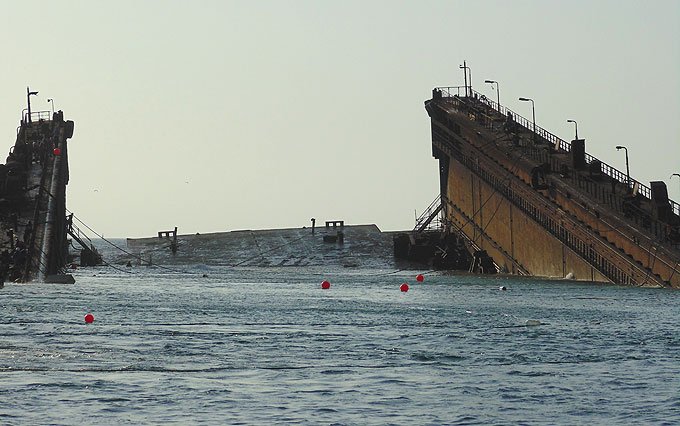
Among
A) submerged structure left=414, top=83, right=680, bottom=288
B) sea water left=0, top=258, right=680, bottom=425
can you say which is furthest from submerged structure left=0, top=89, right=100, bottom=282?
submerged structure left=414, top=83, right=680, bottom=288

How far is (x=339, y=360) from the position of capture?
3634 centimetres

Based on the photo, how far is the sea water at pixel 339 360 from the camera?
1103 inches

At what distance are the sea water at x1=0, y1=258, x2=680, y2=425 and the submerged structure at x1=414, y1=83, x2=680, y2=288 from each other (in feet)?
42.3

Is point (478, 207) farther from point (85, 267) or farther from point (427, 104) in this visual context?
point (85, 267)

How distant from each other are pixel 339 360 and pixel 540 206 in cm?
5584

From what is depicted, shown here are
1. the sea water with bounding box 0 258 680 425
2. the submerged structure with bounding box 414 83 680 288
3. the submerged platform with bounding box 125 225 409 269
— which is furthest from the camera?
the submerged platform with bounding box 125 225 409 269

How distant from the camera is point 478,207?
109312 mm

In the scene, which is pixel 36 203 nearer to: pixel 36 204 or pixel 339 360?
pixel 36 204

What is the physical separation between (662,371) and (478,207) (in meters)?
75.2

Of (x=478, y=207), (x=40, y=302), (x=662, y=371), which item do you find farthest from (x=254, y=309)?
(x=478, y=207)

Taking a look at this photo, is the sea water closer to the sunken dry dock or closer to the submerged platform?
the sunken dry dock

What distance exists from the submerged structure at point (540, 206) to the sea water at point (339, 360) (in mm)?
12892

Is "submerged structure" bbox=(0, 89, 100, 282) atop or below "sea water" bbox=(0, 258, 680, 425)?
atop

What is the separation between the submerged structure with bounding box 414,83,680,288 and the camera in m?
77.3
